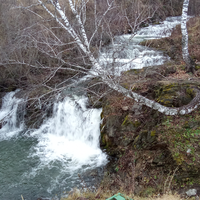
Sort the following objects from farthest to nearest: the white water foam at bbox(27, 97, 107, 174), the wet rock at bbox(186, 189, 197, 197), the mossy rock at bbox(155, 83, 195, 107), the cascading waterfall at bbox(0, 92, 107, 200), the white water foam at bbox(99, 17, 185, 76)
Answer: the white water foam at bbox(99, 17, 185, 76), the white water foam at bbox(27, 97, 107, 174), the cascading waterfall at bbox(0, 92, 107, 200), the mossy rock at bbox(155, 83, 195, 107), the wet rock at bbox(186, 189, 197, 197)

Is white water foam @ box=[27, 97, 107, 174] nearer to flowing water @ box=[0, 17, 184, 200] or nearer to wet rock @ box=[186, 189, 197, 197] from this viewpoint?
flowing water @ box=[0, 17, 184, 200]

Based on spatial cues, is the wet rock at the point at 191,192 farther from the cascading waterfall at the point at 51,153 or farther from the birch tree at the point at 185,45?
the birch tree at the point at 185,45

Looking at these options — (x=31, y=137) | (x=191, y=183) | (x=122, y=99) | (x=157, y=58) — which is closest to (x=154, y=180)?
(x=191, y=183)

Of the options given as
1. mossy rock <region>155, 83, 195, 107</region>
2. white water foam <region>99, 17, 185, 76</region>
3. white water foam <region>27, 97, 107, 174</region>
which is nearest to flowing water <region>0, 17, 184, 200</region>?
white water foam <region>27, 97, 107, 174</region>

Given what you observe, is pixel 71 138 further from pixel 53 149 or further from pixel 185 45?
pixel 185 45

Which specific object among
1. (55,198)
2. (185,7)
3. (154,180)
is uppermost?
(185,7)

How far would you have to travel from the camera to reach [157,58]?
10695 mm

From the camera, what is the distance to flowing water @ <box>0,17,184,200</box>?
589 centimetres

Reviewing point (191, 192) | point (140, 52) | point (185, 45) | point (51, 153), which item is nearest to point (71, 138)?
point (51, 153)

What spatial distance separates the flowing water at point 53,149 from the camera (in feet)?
19.3

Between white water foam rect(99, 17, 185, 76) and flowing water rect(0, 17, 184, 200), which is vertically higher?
white water foam rect(99, 17, 185, 76)

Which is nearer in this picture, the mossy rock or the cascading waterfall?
the mossy rock

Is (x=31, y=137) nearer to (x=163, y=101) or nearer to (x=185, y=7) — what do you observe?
(x=163, y=101)

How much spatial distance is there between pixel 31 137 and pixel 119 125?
452cm
